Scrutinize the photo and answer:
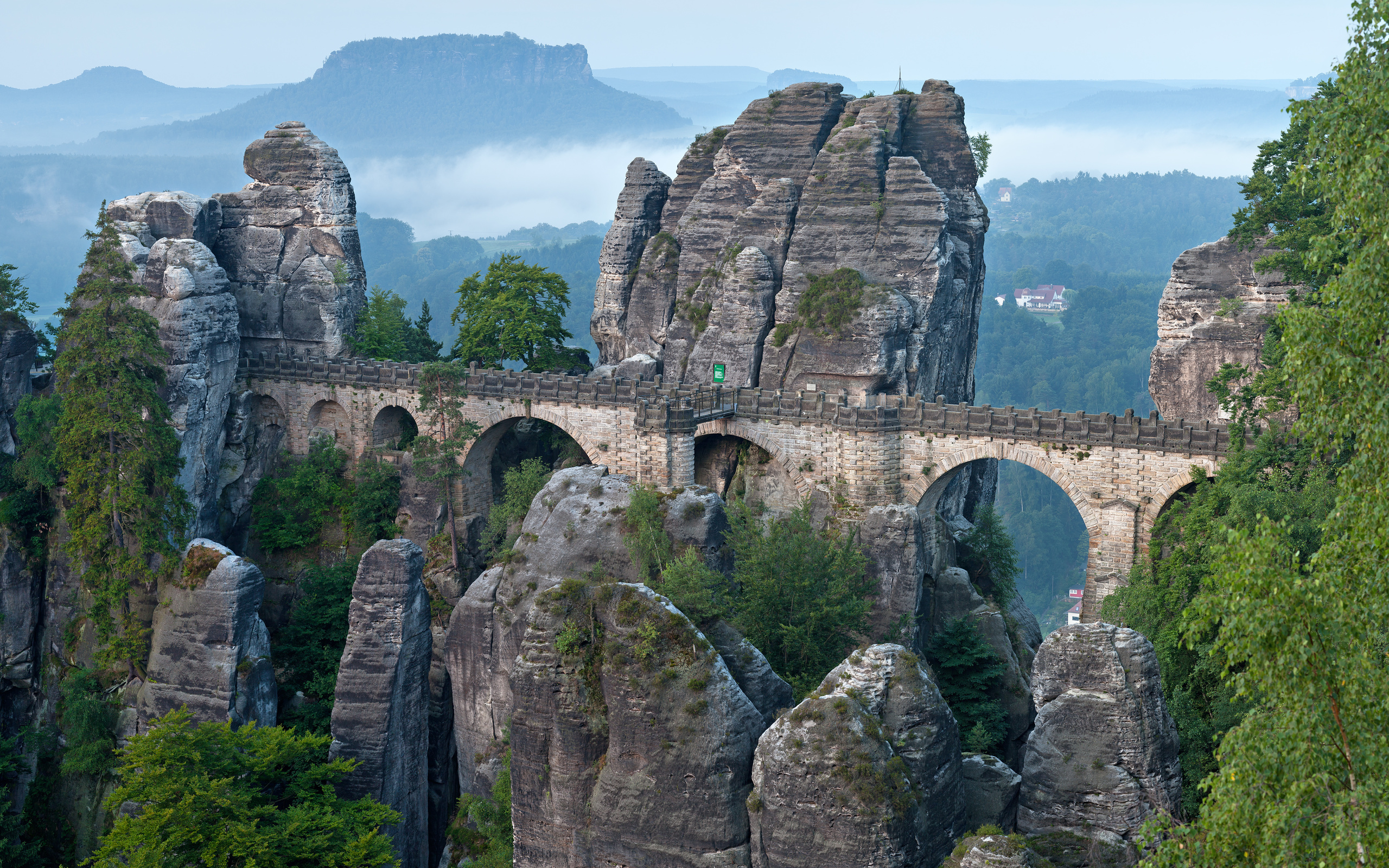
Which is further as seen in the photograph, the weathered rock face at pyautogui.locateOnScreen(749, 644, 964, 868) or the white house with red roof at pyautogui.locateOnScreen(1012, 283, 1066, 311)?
the white house with red roof at pyautogui.locateOnScreen(1012, 283, 1066, 311)

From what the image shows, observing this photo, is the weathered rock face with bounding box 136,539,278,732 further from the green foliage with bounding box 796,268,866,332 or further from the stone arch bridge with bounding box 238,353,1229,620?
the green foliage with bounding box 796,268,866,332

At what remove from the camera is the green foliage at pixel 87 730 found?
3456cm

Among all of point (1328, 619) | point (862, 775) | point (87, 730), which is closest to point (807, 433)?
point (87, 730)

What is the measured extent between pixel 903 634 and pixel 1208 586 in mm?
15779

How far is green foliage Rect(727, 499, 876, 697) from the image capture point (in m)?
29.2

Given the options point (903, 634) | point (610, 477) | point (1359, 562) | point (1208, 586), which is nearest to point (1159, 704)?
point (1208, 586)

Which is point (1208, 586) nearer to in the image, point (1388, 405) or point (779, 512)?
point (1388, 405)

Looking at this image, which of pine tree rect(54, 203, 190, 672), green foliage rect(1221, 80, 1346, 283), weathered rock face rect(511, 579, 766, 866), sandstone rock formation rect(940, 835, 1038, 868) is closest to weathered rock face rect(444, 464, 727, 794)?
weathered rock face rect(511, 579, 766, 866)

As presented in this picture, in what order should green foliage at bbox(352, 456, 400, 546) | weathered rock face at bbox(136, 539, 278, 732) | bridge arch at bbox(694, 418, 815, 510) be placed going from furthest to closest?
green foliage at bbox(352, 456, 400, 546), bridge arch at bbox(694, 418, 815, 510), weathered rock face at bbox(136, 539, 278, 732)

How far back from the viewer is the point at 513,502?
131ft

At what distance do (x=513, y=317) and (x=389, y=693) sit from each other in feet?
72.2

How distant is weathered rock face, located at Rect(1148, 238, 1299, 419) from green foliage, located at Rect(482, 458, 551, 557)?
19.7m

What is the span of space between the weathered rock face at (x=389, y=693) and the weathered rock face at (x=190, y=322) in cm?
1210

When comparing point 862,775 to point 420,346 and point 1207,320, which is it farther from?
point 420,346
